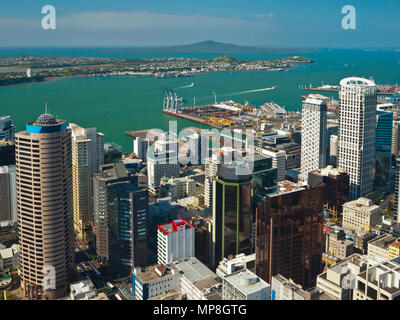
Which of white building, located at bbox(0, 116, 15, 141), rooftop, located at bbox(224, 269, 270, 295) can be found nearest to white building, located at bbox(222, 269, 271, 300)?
rooftop, located at bbox(224, 269, 270, 295)

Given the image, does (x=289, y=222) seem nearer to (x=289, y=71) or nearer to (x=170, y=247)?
(x=170, y=247)

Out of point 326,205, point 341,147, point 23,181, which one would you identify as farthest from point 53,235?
point 341,147

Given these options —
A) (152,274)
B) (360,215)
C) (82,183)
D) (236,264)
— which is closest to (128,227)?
(152,274)

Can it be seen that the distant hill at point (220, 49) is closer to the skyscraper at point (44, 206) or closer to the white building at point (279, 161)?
the white building at point (279, 161)

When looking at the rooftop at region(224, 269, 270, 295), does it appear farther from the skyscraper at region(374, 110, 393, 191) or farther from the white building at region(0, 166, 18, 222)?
the skyscraper at region(374, 110, 393, 191)

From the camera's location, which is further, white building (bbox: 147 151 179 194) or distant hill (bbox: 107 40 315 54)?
distant hill (bbox: 107 40 315 54)

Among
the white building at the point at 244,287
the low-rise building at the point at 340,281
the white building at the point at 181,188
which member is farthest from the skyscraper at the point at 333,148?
the white building at the point at 244,287

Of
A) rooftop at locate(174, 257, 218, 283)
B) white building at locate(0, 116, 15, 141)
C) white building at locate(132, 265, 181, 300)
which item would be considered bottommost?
white building at locate(132, 265, 181, 300)
